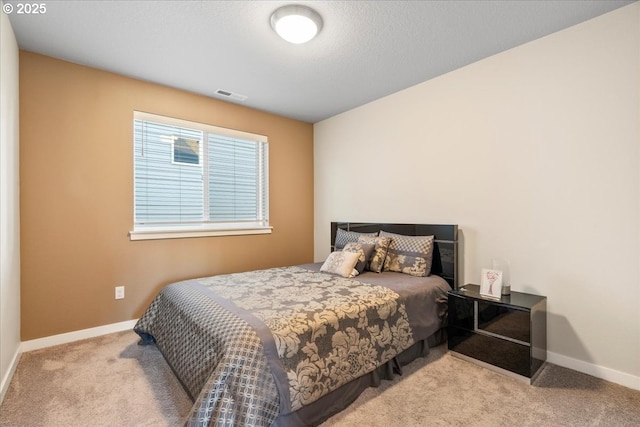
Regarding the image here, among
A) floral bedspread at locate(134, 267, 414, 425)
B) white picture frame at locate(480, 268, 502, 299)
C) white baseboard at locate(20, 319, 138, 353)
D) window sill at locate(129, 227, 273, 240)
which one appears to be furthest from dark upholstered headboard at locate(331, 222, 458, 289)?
white baseboard at locate(20, 319, 138, 353)

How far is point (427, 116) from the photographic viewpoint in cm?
311

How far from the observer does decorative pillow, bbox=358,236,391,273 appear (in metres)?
2.96

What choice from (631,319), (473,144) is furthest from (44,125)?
(631,319)

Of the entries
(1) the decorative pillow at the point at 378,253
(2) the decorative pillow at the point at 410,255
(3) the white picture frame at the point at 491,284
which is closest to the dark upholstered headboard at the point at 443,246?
(2) the decorative pillow at the point at 410,255

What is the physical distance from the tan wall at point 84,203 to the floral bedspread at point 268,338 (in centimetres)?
70

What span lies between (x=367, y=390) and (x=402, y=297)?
0.70m

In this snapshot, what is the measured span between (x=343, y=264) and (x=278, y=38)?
2.01 m

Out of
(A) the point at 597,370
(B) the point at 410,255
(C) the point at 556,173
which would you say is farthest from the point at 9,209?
(A) the point at 597,370

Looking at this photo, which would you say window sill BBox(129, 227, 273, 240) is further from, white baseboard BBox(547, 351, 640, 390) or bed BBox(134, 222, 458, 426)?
white baseboard BBox(547, 351, 640, 390)

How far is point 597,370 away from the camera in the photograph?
210cm

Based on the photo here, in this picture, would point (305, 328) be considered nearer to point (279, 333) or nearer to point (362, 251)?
point (279, 333)

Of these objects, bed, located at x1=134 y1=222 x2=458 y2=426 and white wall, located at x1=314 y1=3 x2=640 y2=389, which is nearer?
bed, located at x1=134 y1=222 x2=458 y2=426

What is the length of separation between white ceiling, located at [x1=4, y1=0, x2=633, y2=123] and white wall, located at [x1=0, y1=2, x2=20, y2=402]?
0.33 meters

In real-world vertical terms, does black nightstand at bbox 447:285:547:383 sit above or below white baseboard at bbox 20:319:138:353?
above
